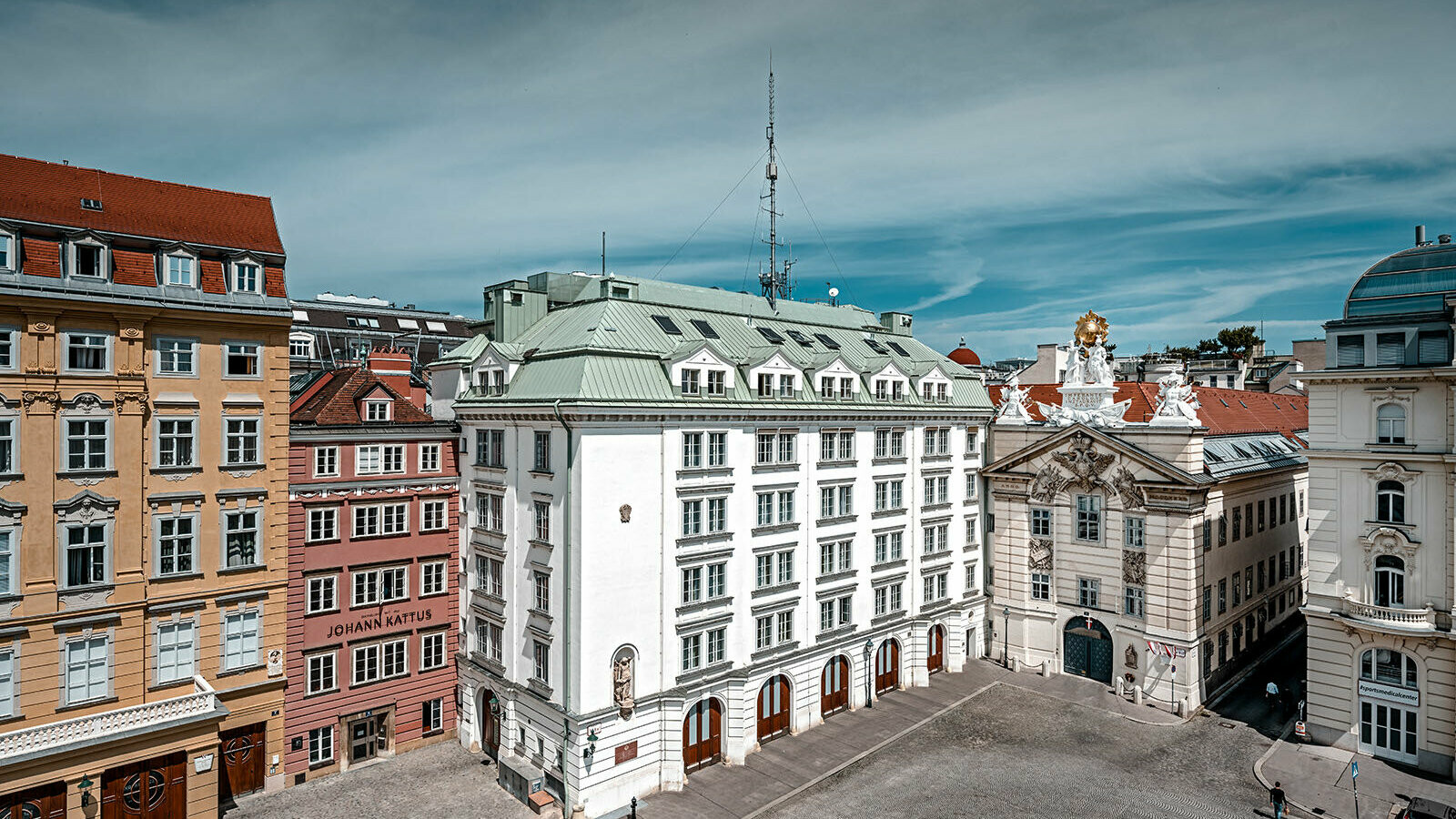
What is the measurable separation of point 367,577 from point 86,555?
11.2 m

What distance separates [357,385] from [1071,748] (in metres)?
41.6

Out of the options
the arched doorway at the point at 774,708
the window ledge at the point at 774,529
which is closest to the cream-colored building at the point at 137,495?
the window ledge at the point at 774,529

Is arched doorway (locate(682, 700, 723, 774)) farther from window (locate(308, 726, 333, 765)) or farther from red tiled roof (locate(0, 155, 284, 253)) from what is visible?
red tiled roof (locate(0, 155, 284, 253))

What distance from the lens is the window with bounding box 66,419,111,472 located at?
105 ft

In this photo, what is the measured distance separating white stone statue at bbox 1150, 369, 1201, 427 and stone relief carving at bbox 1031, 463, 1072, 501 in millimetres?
6710

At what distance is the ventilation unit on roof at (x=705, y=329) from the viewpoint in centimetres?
4519

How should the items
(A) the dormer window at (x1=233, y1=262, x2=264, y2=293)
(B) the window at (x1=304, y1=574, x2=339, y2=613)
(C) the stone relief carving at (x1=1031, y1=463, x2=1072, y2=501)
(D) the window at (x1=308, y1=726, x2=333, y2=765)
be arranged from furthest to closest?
(C) the stone relief carving at (x1=1031, y1=463, x2=1072, y2=501)
(D) the window at (x1=308, y1=726, x2=333, y2=765)
(B) the window at (x1=304, y1=574, x2=339, y2=613)
(A) the dormer window at (x1=233, y1=262, x2=264, y2=293)

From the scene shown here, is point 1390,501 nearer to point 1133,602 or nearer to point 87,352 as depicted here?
point 1133,602

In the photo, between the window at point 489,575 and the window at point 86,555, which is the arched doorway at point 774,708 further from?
the window at point 86,555

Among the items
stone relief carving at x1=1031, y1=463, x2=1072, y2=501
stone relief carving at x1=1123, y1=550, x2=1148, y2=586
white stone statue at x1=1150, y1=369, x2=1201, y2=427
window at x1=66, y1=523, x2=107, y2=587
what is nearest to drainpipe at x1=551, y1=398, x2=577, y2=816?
window at x1=66, y1=523, x2=107, y2=587

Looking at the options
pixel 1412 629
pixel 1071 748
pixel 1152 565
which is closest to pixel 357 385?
pixel 1071 748

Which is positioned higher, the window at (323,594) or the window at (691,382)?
the window at (691,382)

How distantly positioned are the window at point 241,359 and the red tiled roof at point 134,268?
380cm

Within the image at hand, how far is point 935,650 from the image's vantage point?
177ft
